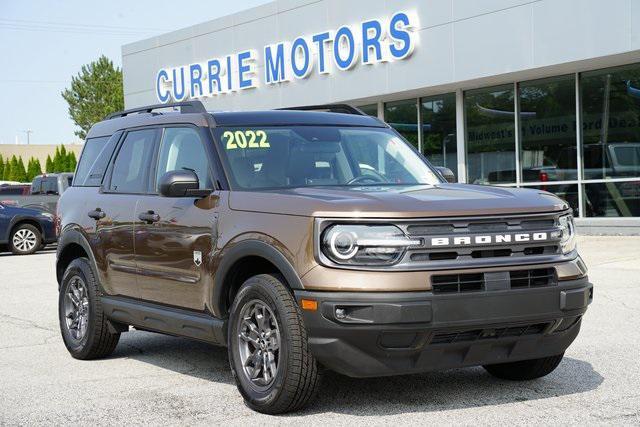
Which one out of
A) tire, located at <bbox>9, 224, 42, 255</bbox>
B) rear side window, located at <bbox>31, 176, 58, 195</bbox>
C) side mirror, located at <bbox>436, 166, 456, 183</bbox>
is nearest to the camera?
side mirror, located at <bbox>436, 166, 456, 183</bbox>

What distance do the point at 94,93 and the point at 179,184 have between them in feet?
313

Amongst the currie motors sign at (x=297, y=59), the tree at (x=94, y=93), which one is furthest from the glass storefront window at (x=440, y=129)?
the tree at (x=94, y=93)

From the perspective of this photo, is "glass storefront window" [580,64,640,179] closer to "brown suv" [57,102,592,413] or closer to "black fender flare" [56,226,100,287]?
"brown suv" [57,102,592,413]

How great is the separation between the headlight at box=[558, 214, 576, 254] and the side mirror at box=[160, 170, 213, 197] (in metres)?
2.22

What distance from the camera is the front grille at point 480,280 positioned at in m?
5.30

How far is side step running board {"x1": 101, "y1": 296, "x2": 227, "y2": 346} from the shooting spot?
623cm

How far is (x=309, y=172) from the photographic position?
6.56 m

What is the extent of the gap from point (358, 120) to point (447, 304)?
250 centimetres

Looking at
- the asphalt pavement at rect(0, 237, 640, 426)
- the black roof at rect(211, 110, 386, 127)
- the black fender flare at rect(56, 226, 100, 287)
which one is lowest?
the asphalt pavement at rect(0, 237, 640, 426)

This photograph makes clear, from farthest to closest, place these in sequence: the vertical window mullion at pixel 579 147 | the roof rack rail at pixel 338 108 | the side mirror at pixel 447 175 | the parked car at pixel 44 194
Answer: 1. the parked car at pixel 44 194
2. the vertical window mullion at pixel 579 147
3. the roof rack rail at pixel 338 108
4. the side mirror at pixel 447 175

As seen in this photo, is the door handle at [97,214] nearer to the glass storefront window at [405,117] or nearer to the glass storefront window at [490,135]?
the glass storefront window at [490,135]

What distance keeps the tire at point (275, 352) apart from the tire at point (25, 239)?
56.5 ft

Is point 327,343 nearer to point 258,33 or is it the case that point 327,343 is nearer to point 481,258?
point 481,258

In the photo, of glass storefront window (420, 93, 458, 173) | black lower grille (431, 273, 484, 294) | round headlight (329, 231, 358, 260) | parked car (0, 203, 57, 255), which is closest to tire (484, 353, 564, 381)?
black lower grille (431, 273, 484, 294)
